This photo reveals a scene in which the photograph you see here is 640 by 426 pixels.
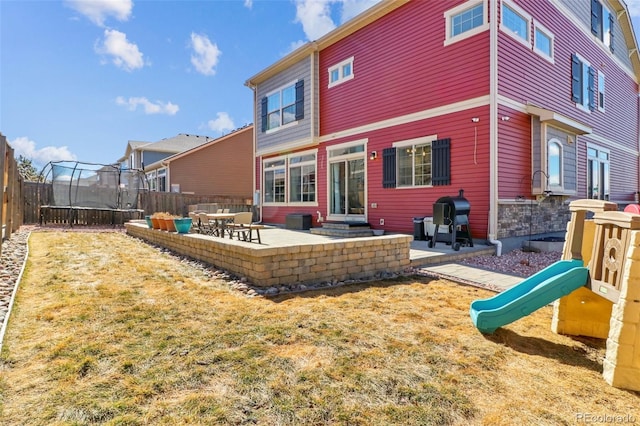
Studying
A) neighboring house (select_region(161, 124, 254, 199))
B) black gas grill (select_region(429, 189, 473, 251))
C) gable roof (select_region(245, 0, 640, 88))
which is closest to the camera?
black gas grill (select_region(429, 189, 473, 251))

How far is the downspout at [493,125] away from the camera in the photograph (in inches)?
273

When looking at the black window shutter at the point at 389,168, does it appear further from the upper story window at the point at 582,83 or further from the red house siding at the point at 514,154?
the upper story window at the point at 582,83

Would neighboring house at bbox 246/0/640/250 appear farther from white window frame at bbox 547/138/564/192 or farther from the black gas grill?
the black gas grill

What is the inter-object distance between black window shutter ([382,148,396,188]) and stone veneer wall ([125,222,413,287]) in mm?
3739

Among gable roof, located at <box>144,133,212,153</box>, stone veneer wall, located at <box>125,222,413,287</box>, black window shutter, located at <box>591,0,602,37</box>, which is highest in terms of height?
black window shutter, located at <box>591,0,602,37</box>

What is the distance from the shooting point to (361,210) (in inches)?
395

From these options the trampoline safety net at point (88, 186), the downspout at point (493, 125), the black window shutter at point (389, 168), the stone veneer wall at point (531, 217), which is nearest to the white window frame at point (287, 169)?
the black window shutter at point (389, 168)

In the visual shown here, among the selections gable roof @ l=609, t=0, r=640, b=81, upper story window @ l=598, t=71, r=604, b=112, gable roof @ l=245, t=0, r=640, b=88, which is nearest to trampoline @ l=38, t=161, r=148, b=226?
gable roof @ l=245, t=0, r=640, b=88

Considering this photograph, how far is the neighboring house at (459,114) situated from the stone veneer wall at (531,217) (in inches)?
1.9

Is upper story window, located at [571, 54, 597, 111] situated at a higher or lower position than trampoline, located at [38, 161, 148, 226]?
higher

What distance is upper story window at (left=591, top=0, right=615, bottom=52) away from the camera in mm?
11016

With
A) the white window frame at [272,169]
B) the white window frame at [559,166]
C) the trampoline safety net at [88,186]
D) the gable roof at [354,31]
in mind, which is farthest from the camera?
the white window frame at [272,169]

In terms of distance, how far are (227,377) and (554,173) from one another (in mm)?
9149

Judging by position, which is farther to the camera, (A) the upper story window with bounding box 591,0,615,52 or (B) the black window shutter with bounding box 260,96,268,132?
(B) the black window shutter with bounding box 260,96,268,132
